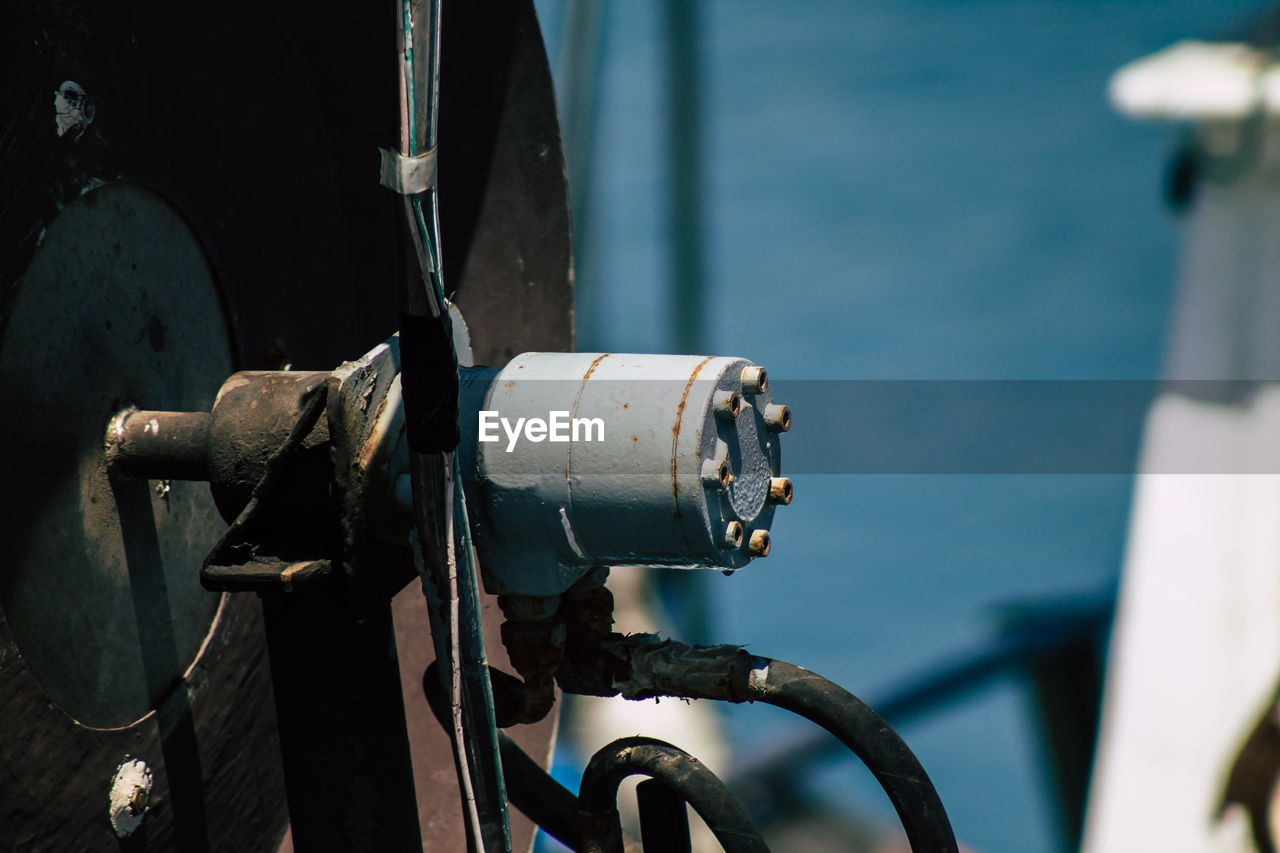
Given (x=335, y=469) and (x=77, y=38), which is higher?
(x=77, y=38)

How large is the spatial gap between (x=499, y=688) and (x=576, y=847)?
0.66 feet

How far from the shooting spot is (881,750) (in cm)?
102

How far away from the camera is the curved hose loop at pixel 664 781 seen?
3.52 feet

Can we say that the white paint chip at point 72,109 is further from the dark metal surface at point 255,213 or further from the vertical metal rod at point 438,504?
the vertical metal rod at point 438,504

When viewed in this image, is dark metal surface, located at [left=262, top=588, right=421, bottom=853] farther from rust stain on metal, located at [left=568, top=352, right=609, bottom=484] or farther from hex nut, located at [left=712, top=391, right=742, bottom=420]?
hex nut, located at [left=712, top=391, right=742, bottom=420]

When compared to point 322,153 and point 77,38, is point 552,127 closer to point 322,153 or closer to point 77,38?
point 322,153

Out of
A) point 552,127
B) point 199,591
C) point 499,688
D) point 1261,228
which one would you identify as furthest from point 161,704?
point 1261,228

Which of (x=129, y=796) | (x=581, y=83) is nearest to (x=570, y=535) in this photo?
(x=129, y=796)

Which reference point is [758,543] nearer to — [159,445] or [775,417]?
[775,417]

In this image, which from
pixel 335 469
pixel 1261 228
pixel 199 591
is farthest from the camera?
pixel 1261 228

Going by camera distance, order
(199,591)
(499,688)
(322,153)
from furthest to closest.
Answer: (322,153) < (199,591) < (499,688)

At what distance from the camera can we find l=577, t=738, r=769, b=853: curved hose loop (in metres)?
1.07

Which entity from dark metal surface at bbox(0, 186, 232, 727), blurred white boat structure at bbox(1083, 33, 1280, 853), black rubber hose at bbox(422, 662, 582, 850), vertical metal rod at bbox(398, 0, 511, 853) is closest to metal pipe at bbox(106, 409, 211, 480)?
dark metal surface at bbox(0, 186, 232, 727)

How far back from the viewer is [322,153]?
1.35 m
